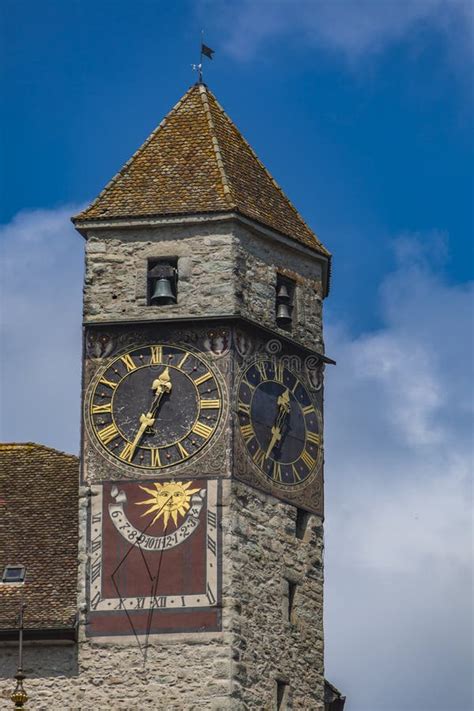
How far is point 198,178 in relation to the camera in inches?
2122

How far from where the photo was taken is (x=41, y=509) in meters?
53.0

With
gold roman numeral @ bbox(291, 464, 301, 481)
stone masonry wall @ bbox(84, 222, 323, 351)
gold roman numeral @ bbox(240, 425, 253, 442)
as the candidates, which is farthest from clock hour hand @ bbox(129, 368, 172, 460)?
gold roman numeral @ bbox(291, 464, 301, 481)

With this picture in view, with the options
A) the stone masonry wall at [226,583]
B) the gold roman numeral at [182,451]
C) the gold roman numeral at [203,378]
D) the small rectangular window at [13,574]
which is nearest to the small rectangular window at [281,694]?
the stone masonry wall at [226,583]

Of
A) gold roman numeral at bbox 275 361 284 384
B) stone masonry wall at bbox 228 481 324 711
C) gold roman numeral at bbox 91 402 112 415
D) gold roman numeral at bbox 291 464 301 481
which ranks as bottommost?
stone masonry wall at bbox 228 481 324 711

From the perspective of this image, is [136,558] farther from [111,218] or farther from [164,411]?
[111,218]

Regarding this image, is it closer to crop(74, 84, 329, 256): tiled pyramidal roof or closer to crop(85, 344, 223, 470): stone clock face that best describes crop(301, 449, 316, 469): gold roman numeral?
crop(85, 344, 223, 470): stone clock face

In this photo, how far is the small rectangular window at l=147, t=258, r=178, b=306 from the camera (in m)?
52.5

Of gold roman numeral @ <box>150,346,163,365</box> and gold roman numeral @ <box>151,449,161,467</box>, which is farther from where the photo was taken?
gold roman numeral @ <box>150,346,163,365</box>

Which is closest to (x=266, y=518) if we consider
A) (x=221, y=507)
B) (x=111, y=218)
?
(x=221, y=507)

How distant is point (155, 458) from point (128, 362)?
162cm

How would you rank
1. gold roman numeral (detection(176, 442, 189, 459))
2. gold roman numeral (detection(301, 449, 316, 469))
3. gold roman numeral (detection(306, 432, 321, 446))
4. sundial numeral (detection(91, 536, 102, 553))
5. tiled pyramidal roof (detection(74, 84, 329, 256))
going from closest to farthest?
sundial numeral (detection(91, 536, 102, 553)) < gold roman numeral (detection(176, 442, 189, 459)) < gold roman numeral (detection(301, 449, 316, 469)) < gold roman numeral (detection(306, 432, 321, 446)) < tiled pyramidal roof (detection(74, 84, 329, 256))

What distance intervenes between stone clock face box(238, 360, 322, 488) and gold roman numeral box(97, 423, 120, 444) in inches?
74.8

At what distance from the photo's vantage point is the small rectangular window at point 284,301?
53188 mm

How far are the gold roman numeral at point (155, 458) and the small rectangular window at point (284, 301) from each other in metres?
3.03
